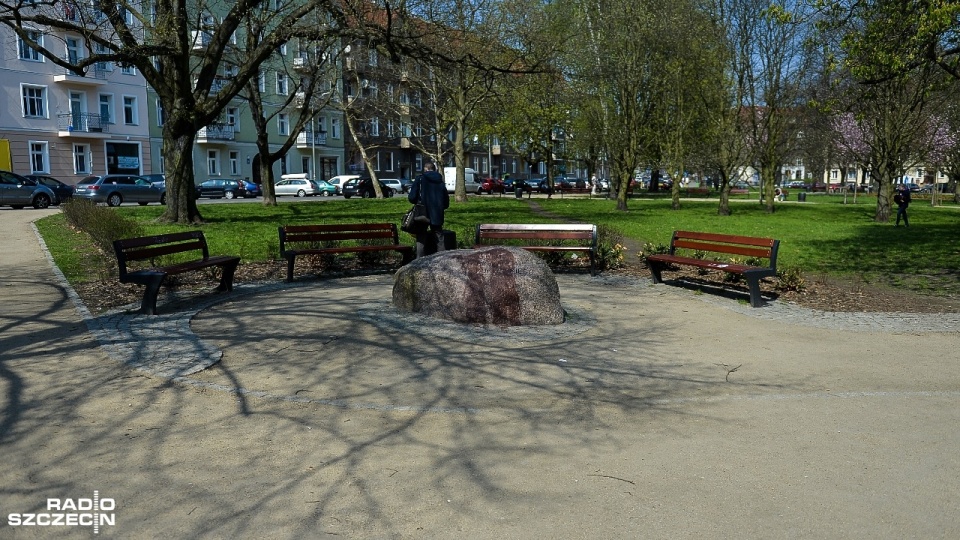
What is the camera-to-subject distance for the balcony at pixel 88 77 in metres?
45.0

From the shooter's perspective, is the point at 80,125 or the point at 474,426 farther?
the point at 80,125

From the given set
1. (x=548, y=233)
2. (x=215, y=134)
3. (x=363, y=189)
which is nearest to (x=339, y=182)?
(x=363, y=189)

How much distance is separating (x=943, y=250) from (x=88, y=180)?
34888 millimetres

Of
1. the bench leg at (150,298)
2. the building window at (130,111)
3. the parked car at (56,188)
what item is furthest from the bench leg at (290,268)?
the building window at (130,111)

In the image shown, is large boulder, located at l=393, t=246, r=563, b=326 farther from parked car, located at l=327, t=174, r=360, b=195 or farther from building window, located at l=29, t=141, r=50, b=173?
Result: parked car, located at l=327, t=174, r=360, b=195

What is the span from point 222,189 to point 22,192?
1495cm

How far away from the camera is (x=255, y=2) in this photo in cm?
1588

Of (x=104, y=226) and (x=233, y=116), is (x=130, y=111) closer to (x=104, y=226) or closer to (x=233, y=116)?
(x=233, y=116)

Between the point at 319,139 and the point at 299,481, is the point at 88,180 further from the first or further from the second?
the point at 299,481

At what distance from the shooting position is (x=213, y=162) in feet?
183

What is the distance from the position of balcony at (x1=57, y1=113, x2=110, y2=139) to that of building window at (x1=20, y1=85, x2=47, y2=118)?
95 centimetres

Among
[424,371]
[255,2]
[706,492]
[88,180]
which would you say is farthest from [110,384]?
[88,180]

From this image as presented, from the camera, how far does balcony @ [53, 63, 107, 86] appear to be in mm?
45000

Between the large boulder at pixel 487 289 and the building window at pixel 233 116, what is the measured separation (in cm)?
5138
